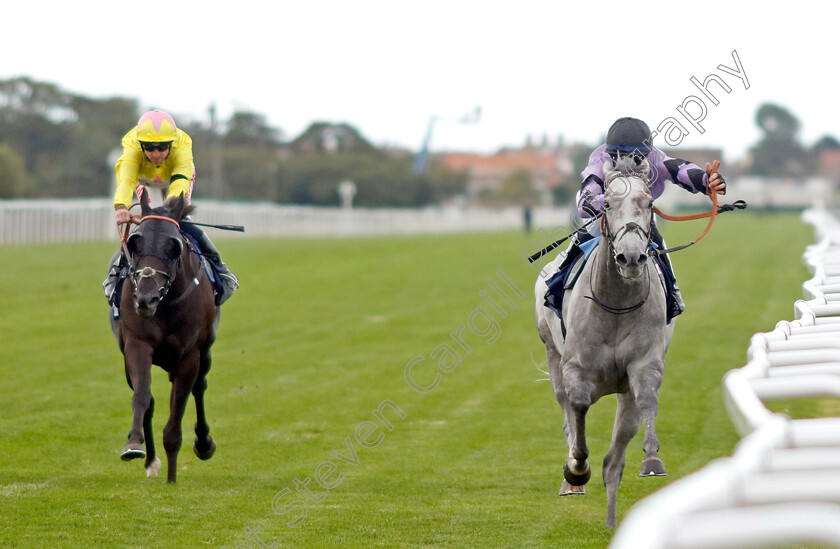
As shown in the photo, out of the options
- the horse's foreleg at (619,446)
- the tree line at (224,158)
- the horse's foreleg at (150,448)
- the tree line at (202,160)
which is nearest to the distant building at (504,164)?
the tree line at (224,158)

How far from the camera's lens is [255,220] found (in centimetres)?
4484

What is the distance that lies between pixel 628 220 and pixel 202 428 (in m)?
3.69

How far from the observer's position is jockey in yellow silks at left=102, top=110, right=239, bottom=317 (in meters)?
6.89

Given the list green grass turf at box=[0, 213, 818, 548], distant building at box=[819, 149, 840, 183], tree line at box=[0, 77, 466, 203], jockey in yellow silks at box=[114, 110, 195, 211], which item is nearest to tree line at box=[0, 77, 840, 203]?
tree line at box=[0, 77, 466, 203]

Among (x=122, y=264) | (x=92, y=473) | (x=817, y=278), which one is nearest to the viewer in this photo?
(x=817, y=278)

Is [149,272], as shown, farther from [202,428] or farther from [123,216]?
[202,428]

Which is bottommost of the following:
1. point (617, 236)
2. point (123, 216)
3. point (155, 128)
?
point (123, 216)

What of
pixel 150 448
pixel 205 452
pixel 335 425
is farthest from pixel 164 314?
pixel 335 425

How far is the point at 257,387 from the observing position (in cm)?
1095

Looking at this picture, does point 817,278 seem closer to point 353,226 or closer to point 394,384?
point 394,384

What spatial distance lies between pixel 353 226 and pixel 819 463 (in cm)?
5324

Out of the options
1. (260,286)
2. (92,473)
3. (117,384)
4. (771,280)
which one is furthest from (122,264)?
(771,280)

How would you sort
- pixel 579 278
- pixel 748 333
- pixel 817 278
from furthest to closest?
pixel 748 333, pixel 817 278, pixel 579 278

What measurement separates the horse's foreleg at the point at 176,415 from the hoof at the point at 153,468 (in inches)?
11.6
